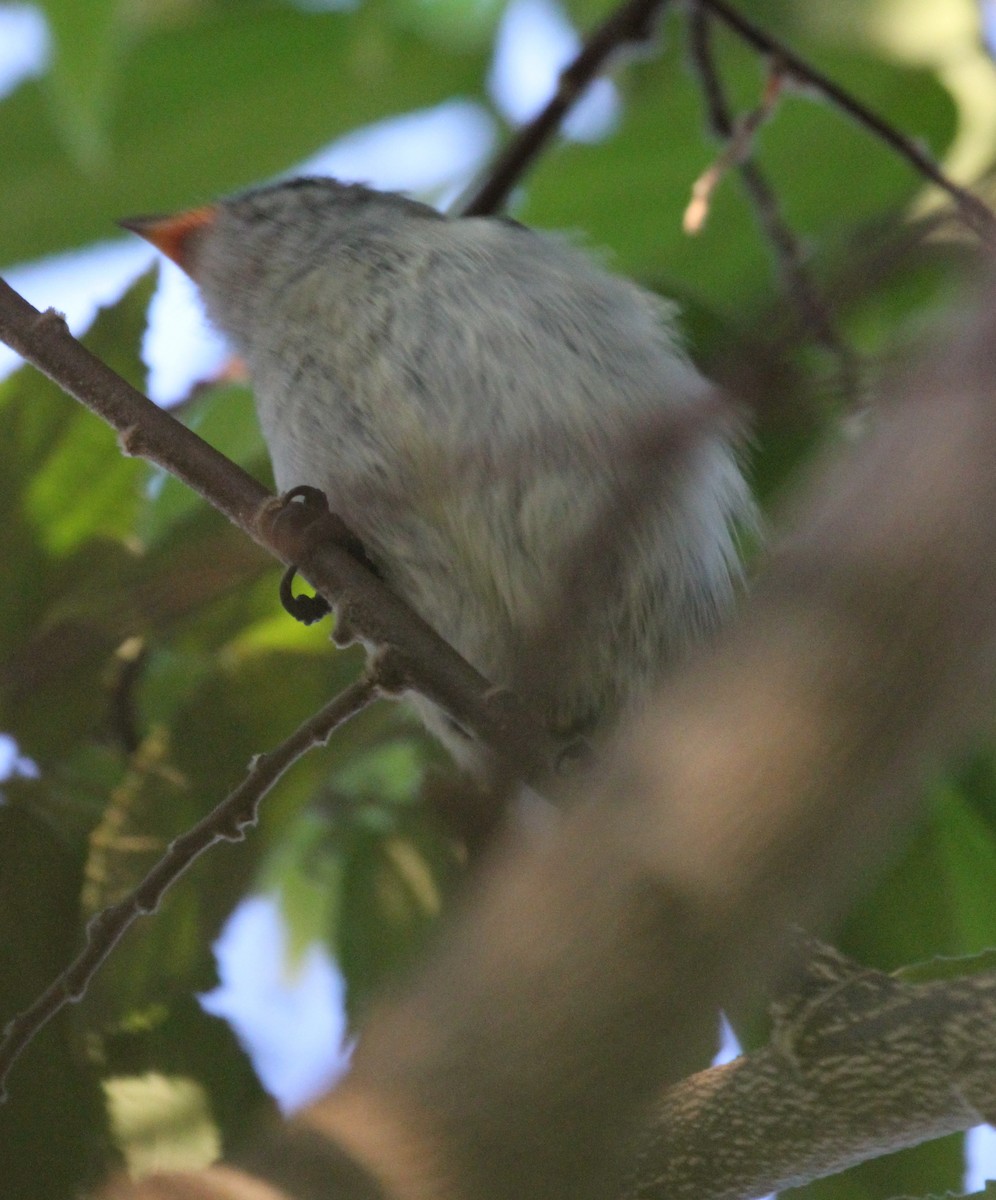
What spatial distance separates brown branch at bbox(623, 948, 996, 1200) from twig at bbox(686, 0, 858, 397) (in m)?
0.69

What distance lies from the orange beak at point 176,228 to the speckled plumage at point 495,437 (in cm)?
39

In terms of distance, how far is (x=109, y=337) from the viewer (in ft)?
6.49

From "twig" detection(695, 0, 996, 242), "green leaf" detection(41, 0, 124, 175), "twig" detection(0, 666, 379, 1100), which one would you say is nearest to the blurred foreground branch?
"twig" detection(0, 666, 379, 1100)

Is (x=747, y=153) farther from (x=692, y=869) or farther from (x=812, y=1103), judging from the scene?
(x=692, y=869)

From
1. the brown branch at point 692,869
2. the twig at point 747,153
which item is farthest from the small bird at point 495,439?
the brown branch at point 692,869

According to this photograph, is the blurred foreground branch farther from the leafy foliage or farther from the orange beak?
the orange beak

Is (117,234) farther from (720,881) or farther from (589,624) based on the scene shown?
(720,881)

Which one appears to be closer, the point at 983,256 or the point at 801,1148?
the point at 983,256

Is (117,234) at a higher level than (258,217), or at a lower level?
higher

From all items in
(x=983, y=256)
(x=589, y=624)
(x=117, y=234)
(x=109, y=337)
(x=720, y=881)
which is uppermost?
(x=117, y=234)

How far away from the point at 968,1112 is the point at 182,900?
3.54 feet

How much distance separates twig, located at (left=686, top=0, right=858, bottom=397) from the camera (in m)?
1.85

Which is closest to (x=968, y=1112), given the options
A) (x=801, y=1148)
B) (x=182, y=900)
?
(x=801, y=1148)

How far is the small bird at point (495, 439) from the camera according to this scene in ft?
5.68
